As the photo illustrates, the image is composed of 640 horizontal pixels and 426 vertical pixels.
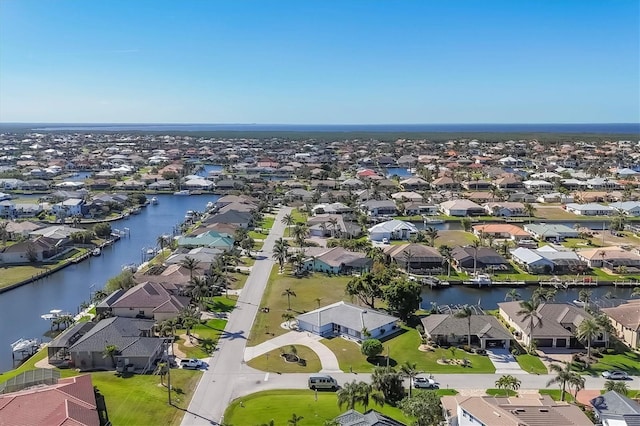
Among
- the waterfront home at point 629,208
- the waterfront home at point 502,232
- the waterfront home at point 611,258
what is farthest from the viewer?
the waterfront home at point 629,208

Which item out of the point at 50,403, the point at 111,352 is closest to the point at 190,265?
the point at 111,352

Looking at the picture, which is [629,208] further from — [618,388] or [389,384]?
[389,384]

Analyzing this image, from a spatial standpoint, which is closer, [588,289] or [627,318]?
[627,318]

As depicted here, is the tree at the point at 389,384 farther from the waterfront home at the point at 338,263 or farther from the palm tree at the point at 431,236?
the palm tree at the point at 431,236

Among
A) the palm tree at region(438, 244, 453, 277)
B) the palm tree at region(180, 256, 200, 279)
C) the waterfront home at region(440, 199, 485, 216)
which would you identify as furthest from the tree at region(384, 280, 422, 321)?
the waterfront home at region(440, 199, 485, 216)

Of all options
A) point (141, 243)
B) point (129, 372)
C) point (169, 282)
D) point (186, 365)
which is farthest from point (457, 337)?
point (141, 243)

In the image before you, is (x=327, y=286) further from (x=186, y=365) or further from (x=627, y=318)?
(x=627, y=318)

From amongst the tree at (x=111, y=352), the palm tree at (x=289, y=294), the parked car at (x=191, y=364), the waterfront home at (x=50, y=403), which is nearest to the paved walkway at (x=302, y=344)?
the parked car at (x=191, y=364)
